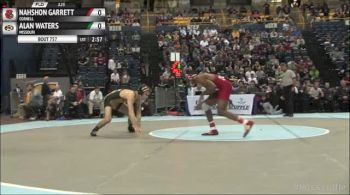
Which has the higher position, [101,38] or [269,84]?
[101,38]

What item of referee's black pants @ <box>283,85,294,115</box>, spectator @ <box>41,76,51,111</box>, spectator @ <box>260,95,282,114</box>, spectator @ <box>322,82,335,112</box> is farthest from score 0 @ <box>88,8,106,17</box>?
spectator @ <box>322,82,335,112</box>

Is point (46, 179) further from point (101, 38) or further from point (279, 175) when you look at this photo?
point (101, 38)

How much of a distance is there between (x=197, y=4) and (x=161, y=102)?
69.3 feet

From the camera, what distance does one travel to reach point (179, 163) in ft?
25.9

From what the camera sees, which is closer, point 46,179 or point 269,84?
point 46,179

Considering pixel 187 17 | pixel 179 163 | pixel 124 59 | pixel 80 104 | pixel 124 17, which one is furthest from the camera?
pixel 187 17

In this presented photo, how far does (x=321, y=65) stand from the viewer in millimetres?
27812

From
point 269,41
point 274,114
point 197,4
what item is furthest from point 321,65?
point 197,4

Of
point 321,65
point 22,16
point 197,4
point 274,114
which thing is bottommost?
point 274,114

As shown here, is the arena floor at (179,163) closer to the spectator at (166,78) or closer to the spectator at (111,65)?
→ the spectator at (166,78)

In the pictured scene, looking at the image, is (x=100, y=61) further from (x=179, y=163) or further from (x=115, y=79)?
(x=179, y=163)

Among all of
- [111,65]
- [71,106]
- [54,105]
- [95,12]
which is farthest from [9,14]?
[111,65]
